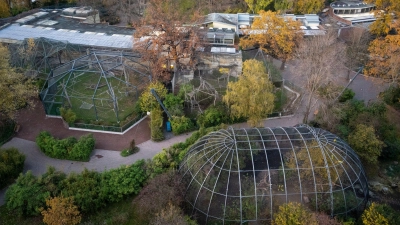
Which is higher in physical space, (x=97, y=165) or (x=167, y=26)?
(x=167, y=26)

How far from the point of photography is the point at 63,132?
29.2 meters

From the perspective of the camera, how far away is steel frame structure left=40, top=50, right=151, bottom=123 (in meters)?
31.1

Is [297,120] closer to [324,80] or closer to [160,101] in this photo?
[324,80]

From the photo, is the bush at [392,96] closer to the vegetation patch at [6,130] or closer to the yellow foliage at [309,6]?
the yellow foliage at [309,6]

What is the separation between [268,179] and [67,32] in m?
34.3

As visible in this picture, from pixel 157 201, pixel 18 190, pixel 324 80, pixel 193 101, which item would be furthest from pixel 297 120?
pixel 18 190

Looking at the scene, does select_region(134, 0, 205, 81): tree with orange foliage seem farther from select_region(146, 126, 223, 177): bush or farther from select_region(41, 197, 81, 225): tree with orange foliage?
select_region(41, 197, 81, 225): tree with orange foliage

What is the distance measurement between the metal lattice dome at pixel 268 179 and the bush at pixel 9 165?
44.8 feet

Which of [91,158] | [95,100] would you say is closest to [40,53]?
[95,100]

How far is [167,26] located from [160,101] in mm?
8634

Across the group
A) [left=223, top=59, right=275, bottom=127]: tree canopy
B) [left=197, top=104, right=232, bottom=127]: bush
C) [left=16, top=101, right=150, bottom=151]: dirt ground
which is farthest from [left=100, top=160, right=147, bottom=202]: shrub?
[left=223, top=59, right=275, bottom=127]: tree canopy

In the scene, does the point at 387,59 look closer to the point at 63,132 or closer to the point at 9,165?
the point at 63,132

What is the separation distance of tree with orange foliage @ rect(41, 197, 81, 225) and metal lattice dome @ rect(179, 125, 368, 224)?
712 centimetres

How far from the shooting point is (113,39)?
39.8m
